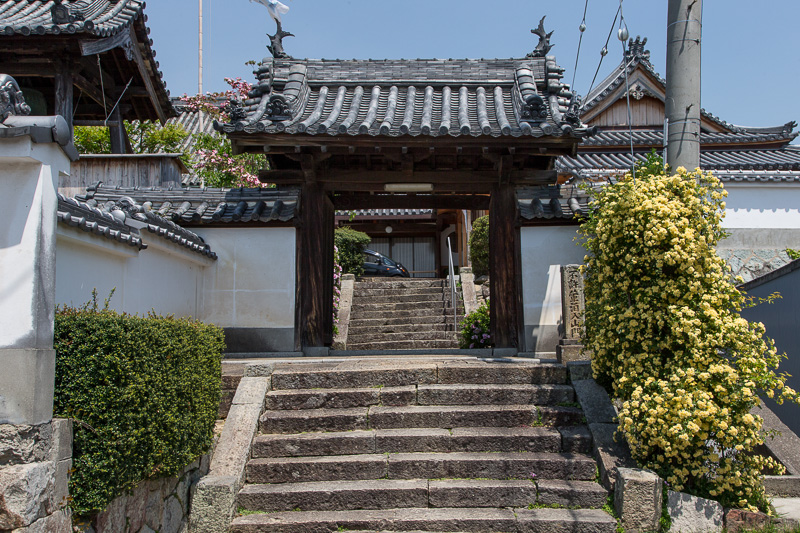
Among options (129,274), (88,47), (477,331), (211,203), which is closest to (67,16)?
(88,47)

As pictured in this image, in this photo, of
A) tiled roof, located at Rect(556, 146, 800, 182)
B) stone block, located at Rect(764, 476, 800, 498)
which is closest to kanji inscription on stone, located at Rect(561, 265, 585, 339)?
stone block, located at Rect(764, 476, 800, 498)

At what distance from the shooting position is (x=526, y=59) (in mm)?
11875

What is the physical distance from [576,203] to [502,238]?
129 cm

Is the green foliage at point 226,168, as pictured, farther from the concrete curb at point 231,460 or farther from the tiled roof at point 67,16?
the concrete curb at point 231,460

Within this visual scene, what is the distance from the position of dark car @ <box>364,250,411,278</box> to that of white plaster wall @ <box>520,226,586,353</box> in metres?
15.7

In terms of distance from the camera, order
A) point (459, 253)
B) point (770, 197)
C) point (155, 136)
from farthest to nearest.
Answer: point (459, 253) < point (155, 136) < point (770, 197)

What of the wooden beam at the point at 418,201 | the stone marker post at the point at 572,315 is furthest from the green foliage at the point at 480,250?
the stone marker post at the point at 572,315

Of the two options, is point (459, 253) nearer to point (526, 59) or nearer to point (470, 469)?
point (526, 59)

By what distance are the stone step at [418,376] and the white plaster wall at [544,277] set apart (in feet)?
7.78

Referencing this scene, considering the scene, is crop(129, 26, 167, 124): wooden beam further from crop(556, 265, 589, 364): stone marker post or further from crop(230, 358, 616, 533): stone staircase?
crop(556, 265, 589, 364): stone marker post

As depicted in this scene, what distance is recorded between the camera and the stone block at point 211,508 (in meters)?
5.72

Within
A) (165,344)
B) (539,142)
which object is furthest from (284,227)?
(165,344)

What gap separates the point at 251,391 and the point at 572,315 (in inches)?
164

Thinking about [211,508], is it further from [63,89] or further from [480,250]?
[480,250]
